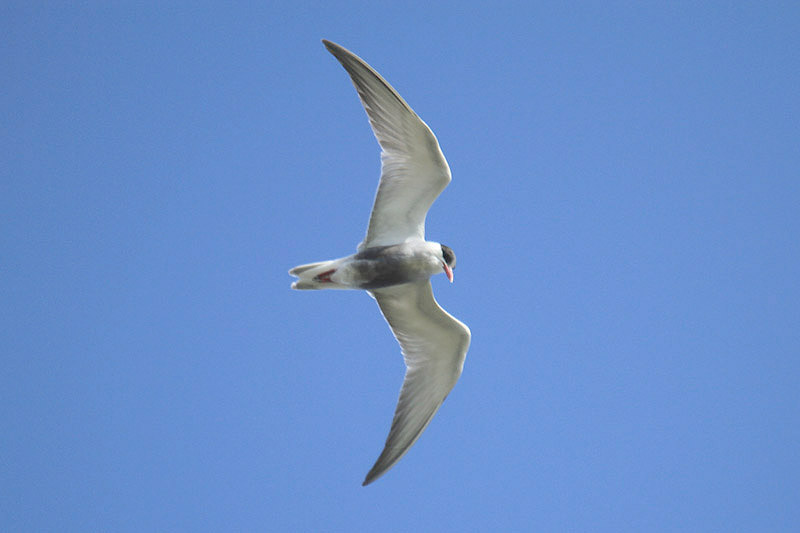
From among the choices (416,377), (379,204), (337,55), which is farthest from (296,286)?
(337,55)

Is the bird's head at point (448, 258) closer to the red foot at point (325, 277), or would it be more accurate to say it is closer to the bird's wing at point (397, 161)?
the bird's wing at point (397, 161)

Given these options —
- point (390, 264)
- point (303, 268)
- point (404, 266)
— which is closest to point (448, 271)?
point (404, 266)

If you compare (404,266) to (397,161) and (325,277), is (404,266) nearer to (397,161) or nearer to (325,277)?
(325,277)

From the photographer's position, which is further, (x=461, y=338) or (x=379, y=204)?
(x=461, y=338)

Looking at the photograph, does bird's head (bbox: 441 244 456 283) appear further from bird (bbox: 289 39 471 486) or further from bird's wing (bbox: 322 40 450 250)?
bird's wing (bbox: 322 40 450 250)

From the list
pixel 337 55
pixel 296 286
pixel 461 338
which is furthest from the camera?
pixel 461 338

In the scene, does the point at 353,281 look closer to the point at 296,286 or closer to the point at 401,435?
the point at 296,286

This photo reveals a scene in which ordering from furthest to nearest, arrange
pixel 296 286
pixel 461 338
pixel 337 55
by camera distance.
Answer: pixel 461 338, pixel 296 286, pixel 337 55
